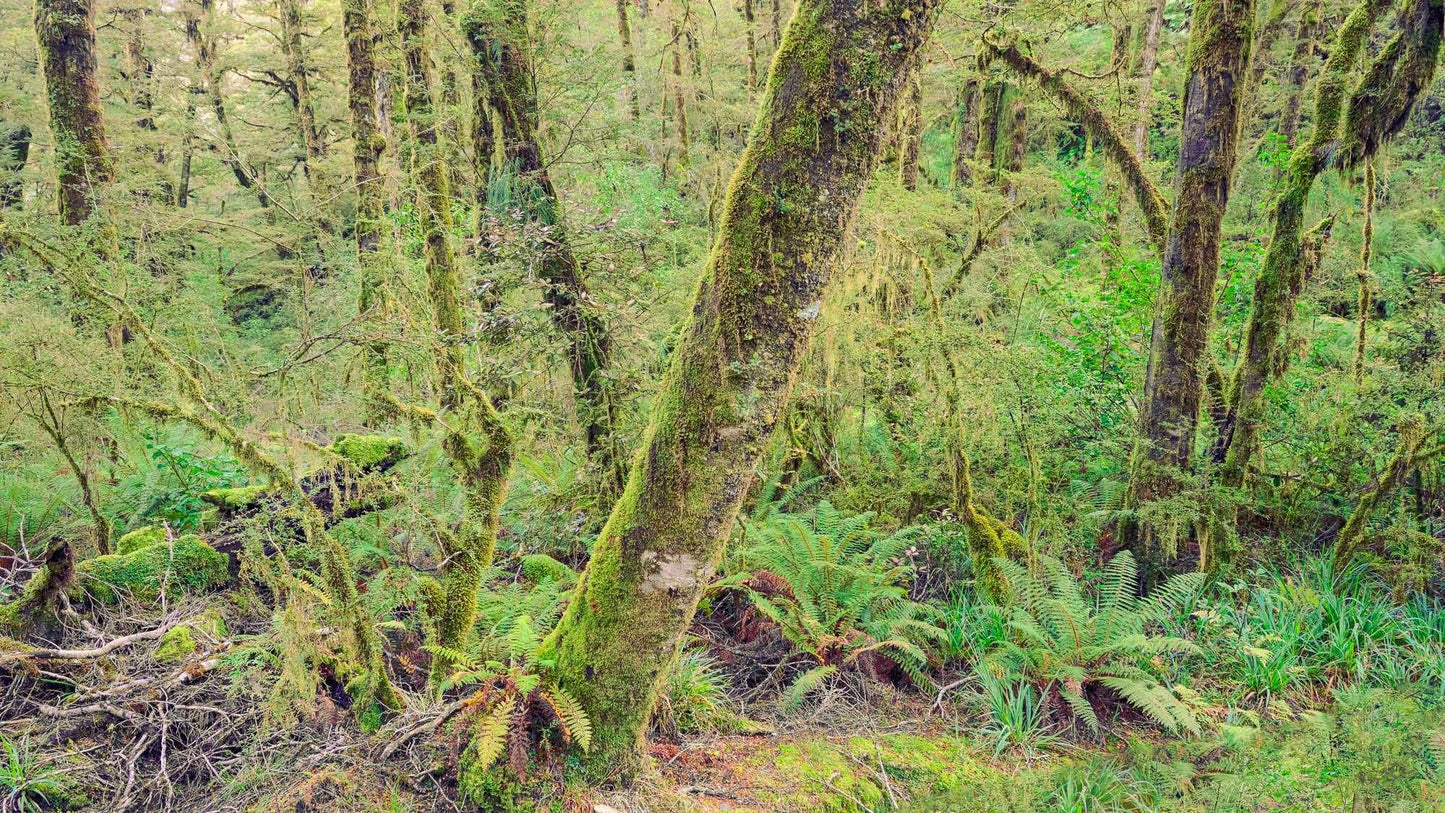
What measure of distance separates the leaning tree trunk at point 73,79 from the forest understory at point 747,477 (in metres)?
0.04

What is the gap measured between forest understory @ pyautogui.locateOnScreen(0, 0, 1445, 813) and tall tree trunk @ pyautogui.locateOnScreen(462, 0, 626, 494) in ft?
0.10

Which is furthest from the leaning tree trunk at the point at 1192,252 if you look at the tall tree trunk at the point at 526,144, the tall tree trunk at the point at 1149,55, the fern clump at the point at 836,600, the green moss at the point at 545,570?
the tall tree trunk at the point at 1149,55

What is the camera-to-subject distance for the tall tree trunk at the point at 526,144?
5.25 metres

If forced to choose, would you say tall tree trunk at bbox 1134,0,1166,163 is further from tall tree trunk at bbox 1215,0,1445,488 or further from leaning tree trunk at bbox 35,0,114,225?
leaning tree trunk at bbox 35,0,114,225

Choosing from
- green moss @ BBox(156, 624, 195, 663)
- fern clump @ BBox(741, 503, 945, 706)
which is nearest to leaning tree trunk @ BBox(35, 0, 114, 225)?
green moss @ BBox(156, 624, 195, 663)

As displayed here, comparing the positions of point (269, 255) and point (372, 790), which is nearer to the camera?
point (372, 790)

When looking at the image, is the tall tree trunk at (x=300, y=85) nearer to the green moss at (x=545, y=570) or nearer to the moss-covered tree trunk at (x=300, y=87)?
the moss-covered tree trunk at (x=300, y=87)

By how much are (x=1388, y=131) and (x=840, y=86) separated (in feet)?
15.9

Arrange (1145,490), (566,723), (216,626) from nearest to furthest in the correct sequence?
(566,723) → (216,626) → (1145,490)

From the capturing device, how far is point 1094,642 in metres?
4.63

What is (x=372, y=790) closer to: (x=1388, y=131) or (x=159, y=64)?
(x=1388, y=131)

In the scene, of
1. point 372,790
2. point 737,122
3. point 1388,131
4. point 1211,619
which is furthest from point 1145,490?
point 737,122

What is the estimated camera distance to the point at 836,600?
5.07m

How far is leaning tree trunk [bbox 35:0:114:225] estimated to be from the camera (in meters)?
7.09
